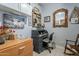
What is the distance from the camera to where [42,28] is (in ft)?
4.83

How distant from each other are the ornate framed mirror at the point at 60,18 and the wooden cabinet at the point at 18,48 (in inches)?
19.4

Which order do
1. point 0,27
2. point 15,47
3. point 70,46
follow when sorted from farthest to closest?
point 70,46
point 0,27
point 15,47

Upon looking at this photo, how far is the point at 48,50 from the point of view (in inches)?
57.9

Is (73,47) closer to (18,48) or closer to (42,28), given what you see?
→ (42,28)

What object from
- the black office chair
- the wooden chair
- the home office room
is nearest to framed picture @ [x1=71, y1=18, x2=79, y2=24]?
the home office room

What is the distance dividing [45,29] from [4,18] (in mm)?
624

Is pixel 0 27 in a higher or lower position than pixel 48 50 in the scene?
A: higher

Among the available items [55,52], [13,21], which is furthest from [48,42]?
[13,21]

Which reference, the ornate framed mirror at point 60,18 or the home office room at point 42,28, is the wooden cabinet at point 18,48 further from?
the ornate framed mirror at point 60,18

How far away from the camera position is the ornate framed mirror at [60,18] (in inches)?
54.6

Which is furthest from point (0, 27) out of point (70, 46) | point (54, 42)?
point (70, 46)

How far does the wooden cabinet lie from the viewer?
3.51 ft

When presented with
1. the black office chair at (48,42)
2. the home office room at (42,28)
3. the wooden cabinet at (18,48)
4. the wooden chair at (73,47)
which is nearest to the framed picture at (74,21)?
the home office room at (42,28)

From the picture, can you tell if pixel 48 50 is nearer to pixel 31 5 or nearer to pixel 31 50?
pixel 31 50
